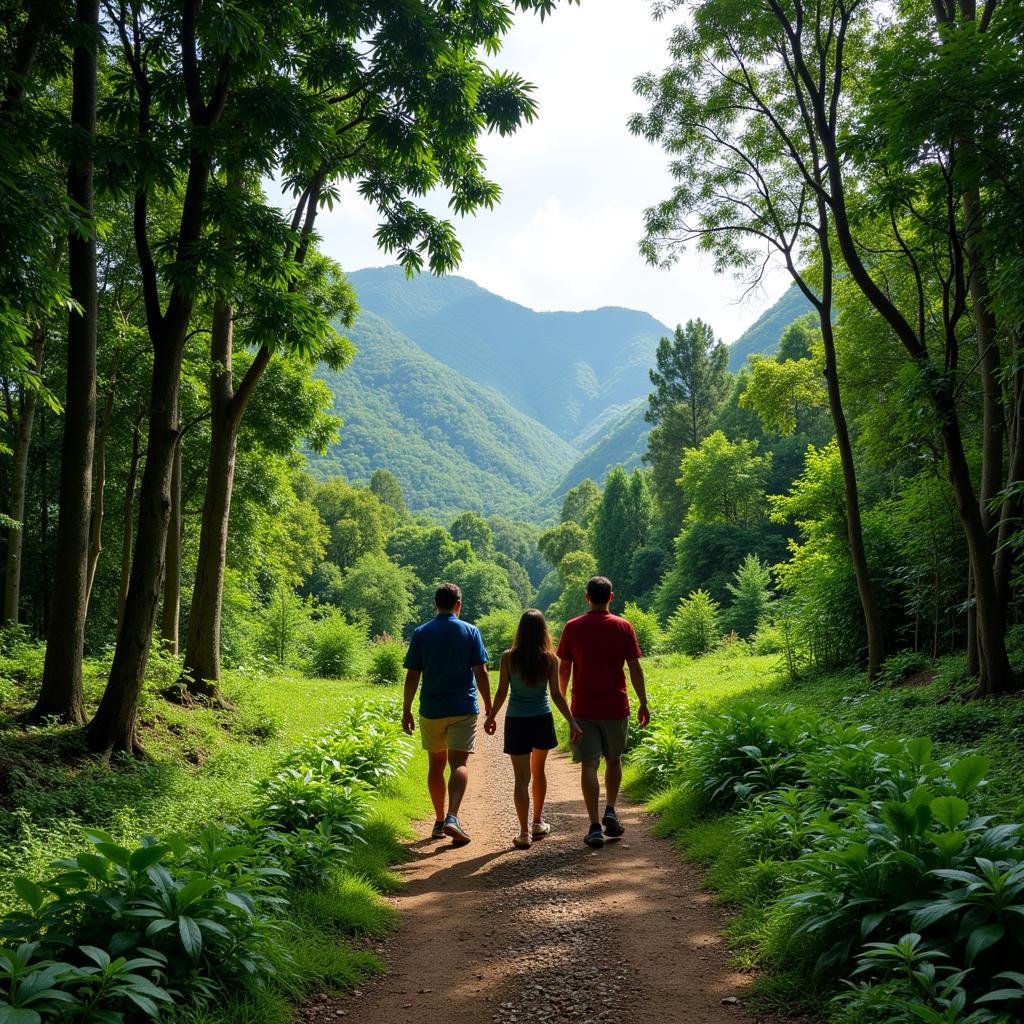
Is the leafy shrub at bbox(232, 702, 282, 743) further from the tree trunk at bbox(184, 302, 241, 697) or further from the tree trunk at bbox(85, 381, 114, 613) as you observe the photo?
the tree trunk at bbox(85, 381, 114, 613)

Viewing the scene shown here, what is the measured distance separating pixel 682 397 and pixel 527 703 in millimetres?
52087

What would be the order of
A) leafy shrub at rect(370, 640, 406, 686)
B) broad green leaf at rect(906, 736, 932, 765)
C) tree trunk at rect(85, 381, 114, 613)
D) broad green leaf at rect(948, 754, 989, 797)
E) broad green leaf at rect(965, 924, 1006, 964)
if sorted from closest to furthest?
broad green leaf at rect(965, 924, 1006, 964)
broad green leaf at rect(948, 754, 989, 797)
broad green leaf at rect(906, 736, 932, 765)
tree trunk at rect(85, 381, 114, 613)
leafy shrub at rect(370, 640, 406, 686)

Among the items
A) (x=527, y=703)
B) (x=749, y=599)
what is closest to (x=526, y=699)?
(x=527, y=703)

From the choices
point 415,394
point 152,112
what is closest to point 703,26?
point 152,112

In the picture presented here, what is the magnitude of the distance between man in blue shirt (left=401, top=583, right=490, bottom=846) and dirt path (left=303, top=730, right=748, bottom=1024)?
30.1 inches

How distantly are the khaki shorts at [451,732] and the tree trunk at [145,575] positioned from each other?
11.6 ft

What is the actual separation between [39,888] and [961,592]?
41.8 feet

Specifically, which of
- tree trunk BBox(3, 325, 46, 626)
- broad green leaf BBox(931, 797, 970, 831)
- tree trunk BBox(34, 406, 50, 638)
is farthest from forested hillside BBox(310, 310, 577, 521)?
broad green leaf BBox(931, 797, 970, 831)

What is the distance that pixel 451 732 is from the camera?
237 inches

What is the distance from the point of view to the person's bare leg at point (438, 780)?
616cm

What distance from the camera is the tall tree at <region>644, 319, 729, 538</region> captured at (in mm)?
54188

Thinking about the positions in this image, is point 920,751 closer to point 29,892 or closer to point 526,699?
point 526,699

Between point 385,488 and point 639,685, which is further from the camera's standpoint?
point 385,488

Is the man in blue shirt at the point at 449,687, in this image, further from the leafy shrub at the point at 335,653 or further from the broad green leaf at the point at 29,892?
the leafy shrub at the point at 335,653
